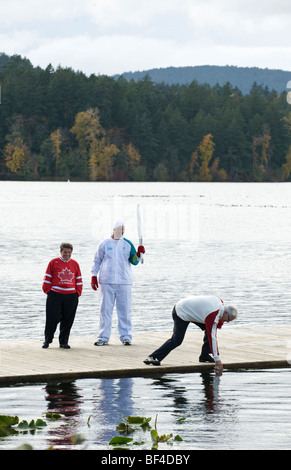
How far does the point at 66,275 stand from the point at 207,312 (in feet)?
8.12

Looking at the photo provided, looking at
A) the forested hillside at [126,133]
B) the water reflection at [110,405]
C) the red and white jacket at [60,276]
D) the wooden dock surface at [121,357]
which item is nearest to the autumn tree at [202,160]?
the forested hillside at [126,133]

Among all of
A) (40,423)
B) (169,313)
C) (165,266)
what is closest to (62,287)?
(40,423)

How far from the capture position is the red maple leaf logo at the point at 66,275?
13.0m

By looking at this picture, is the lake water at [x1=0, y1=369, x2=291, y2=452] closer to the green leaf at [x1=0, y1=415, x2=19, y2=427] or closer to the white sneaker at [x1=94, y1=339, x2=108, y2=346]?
the green leaf at [x1=0, y1=415, x2=19, y2=427]

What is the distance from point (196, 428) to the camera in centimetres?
931

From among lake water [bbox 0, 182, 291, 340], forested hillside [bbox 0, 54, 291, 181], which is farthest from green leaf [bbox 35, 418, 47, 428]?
forested hillside [bbox 0, 54, 291, 181]

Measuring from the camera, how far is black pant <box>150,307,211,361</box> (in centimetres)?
1195

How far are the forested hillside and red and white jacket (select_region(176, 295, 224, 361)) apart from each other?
477 feet

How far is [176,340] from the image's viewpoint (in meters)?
12.1

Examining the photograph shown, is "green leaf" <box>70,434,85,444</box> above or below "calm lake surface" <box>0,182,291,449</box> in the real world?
above

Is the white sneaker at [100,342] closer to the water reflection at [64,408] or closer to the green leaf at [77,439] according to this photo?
the water reflection at [64,408]

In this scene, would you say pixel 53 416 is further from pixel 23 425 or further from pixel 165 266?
pixel 165 266

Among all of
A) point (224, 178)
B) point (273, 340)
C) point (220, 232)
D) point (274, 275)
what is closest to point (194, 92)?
point (224, 178)

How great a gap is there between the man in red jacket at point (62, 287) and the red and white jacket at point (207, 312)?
1.92m
